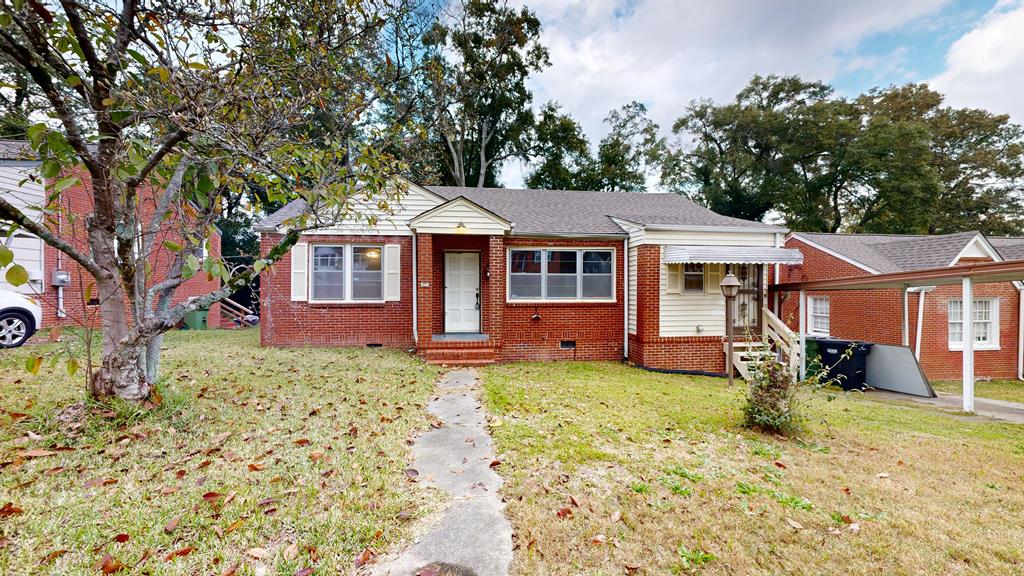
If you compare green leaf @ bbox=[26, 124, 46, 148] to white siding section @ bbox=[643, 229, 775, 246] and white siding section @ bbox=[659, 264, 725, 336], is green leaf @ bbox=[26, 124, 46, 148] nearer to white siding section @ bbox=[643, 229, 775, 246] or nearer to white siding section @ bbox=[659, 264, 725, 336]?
white siding section @ bbox=[643, 229, 775, 246]

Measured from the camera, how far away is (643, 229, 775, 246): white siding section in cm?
950

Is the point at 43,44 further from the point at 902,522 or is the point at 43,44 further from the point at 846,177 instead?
the point at 846,177

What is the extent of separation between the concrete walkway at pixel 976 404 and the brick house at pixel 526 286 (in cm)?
317

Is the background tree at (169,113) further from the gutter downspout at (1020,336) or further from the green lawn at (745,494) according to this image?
the gutter downspout at (1020,336)

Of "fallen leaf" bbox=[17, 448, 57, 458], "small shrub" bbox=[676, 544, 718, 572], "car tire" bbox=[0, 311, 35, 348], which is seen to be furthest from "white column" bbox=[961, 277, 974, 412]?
"car tire" bbox=[0, 311, 35, 348]

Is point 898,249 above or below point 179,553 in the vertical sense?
above

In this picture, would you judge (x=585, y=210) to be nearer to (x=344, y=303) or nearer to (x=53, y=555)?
(x=344, y=303)

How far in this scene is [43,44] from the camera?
3.25 metres

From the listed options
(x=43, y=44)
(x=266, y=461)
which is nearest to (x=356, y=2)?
(x=43, y=44)

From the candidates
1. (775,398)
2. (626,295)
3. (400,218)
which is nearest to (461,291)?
(400,218)

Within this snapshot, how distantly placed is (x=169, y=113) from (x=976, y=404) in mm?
14434

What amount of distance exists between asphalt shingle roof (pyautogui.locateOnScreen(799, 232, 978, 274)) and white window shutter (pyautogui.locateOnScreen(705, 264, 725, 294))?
18.5 ft

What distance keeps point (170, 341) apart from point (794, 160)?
107 ft

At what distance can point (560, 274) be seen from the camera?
1017 cm
